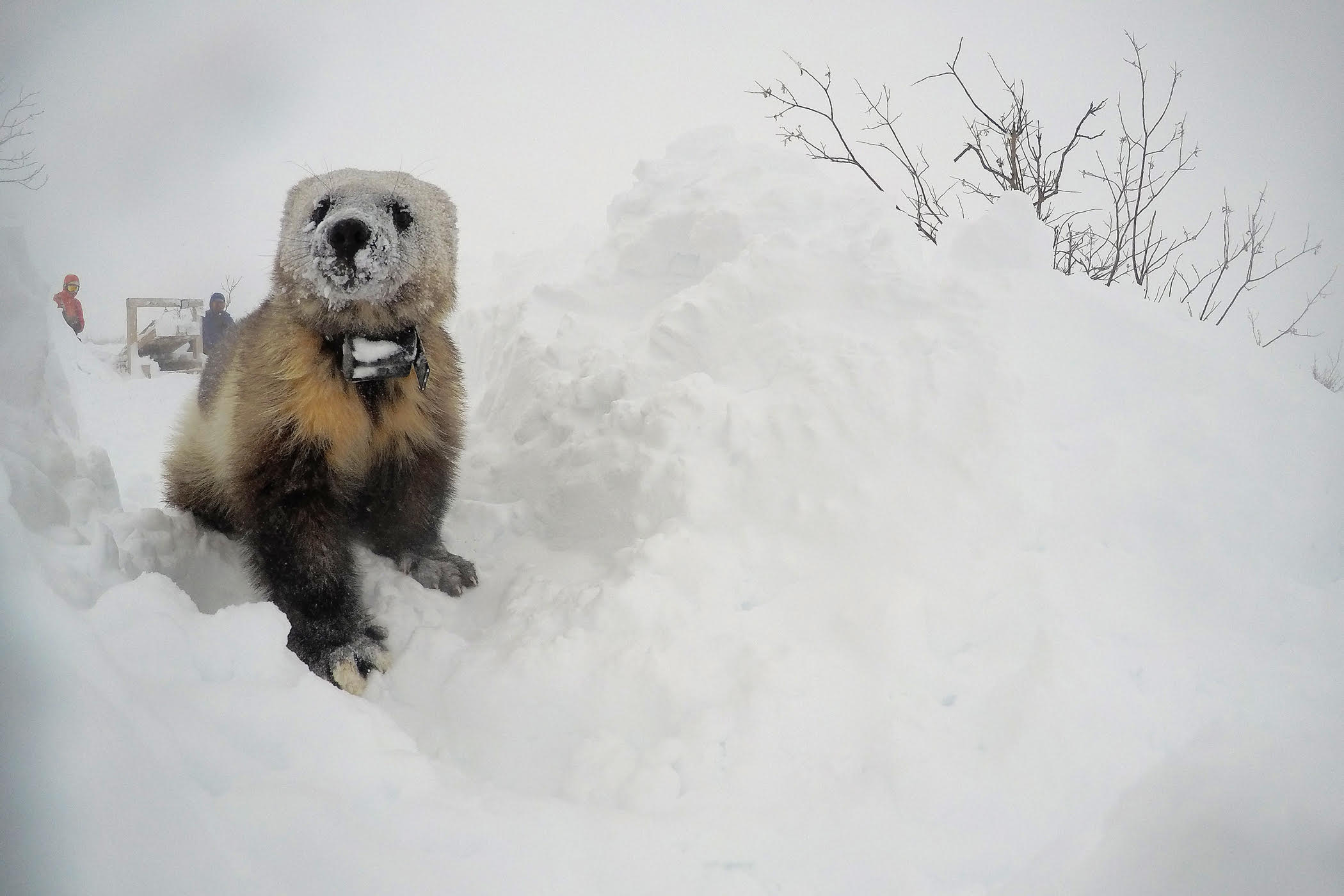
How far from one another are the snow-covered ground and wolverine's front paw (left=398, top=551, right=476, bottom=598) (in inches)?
2.7

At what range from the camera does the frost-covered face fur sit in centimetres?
224

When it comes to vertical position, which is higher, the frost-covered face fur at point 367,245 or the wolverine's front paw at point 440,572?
the frost-covered face fur at point 367,245

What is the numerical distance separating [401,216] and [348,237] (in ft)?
0.92

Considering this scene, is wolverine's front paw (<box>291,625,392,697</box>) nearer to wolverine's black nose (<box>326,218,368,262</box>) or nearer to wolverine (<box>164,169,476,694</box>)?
wolverine (<box>164,169,476,694</box>)

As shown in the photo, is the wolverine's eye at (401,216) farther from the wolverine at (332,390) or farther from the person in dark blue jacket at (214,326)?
the person in dark blue jacket at (214,326)

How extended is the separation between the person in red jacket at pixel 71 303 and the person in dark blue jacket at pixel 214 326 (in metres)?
0.84

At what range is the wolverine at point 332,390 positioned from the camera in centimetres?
235

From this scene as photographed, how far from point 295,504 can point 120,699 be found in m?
1.33

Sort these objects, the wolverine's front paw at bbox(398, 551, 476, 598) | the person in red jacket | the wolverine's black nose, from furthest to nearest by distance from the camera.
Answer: the wolverine's front paw at bbox(398, 551, 476, 598)
the wolverine's black nose
the person in red jacket

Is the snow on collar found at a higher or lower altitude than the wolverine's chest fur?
higher

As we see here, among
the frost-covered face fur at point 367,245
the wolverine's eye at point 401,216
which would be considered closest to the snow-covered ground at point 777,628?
the frost-covered face fur at point 367,245

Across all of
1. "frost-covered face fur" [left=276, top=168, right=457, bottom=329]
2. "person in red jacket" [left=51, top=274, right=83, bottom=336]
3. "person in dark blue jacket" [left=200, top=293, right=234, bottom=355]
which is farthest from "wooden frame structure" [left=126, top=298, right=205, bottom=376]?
"frost-covered face fur" [left=276, top=168, right=457, bottom=329]

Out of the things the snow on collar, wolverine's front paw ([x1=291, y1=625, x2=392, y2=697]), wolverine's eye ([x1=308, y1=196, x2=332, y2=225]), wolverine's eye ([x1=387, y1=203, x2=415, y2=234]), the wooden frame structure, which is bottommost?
wolverine's front paw ([x1=291, y1=625, x2=392, y2=697])

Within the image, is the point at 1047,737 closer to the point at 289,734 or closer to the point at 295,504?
the point at 289,734
